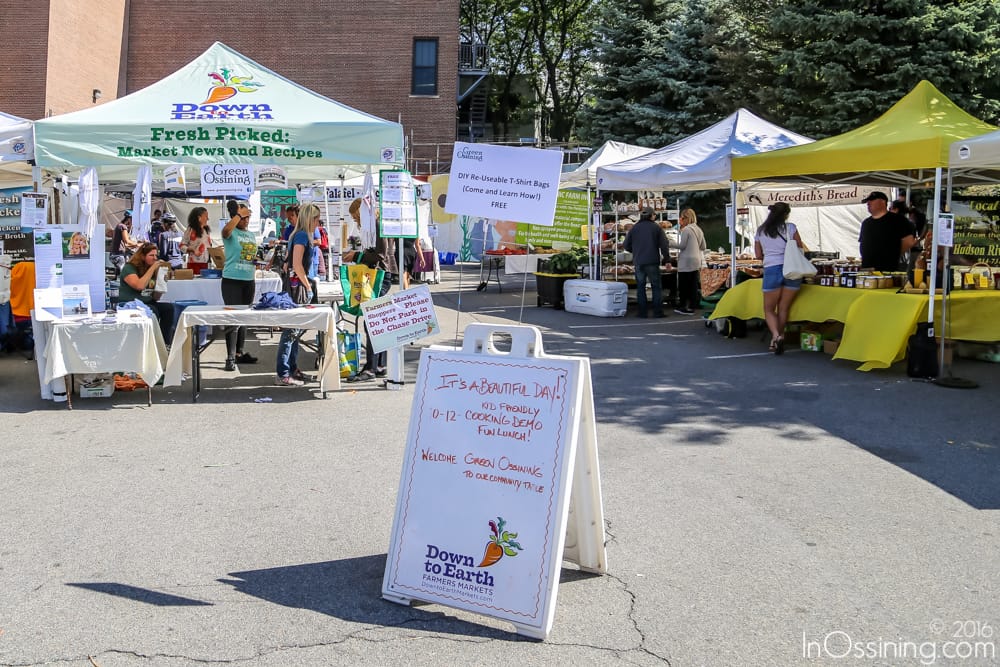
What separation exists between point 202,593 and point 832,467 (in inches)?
177

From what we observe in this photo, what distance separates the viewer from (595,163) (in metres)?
19.2

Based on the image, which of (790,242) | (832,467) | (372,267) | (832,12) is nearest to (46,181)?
(372,267)

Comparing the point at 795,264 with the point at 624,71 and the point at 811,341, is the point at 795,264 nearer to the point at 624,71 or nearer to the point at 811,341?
the point at 811,341

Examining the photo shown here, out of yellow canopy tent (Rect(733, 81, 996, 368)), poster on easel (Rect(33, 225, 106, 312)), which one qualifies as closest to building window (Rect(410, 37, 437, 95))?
yellow canopy tent (Rect(733, 81, 996, 368))

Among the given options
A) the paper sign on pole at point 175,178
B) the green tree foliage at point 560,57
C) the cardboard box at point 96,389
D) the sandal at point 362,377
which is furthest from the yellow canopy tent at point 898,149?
the green tree foliage at point 560,57

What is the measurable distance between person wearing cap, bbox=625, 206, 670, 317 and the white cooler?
13.8 inches

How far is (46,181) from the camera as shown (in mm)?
13438

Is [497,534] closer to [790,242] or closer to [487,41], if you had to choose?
[790,242]

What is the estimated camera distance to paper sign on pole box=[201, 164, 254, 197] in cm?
1027

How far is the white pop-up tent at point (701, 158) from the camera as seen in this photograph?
588 inches

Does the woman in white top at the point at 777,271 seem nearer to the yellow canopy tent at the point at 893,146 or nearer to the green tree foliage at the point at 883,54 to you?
the yellow canopy tent at the point at 893,146

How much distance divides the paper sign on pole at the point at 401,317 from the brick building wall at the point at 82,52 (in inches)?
1094

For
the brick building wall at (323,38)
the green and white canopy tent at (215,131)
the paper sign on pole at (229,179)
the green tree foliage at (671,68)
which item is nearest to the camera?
the green and white canopy tent at (215,131)

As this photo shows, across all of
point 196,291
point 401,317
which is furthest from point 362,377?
point 196,291
